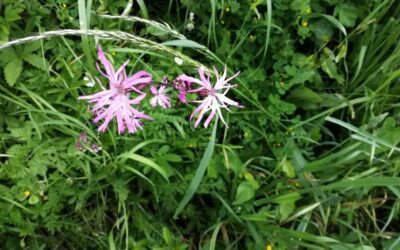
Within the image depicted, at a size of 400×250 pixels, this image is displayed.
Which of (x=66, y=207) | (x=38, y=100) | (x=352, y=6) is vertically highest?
(x=352, y=6)

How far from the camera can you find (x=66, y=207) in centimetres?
157

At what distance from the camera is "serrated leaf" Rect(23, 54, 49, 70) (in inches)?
58.1

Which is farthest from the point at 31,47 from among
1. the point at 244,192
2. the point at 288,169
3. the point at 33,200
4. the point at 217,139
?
the point at 288,169

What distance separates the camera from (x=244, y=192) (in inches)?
62.0

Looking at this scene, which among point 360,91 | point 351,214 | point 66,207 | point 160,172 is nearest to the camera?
point 160,172

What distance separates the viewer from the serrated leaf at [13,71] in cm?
143

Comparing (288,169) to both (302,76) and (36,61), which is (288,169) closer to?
(302,76)

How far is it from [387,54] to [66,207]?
53.4 inches

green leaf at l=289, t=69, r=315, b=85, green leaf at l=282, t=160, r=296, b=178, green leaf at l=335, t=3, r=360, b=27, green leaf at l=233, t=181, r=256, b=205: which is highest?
green leaf at l=335, t=3, r=360, b=27

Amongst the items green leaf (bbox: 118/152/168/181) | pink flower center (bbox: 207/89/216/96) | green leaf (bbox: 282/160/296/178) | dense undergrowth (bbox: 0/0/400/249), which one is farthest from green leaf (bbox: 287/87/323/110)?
pink flower center (bbox: 207/89/216/96)

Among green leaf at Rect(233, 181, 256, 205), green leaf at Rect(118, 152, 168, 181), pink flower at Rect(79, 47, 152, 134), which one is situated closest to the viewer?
pink flower at Rect(79, 47, 152, 134)

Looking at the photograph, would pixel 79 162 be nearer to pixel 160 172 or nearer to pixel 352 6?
pixel 160 172

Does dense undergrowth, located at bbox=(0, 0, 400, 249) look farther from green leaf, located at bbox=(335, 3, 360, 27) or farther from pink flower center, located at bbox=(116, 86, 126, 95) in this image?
pink flower center, located at bbox=(116, 86, 126, 95)

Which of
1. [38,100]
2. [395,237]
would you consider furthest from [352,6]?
[38,100]
